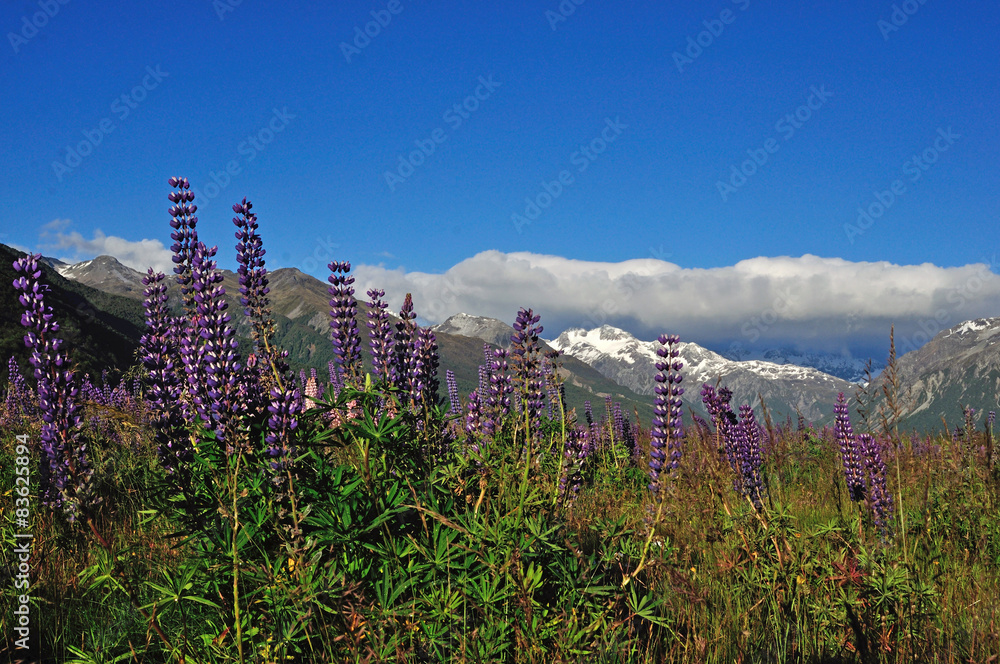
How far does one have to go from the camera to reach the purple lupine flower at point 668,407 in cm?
436

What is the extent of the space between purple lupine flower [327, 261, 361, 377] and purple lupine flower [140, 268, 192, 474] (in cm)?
139

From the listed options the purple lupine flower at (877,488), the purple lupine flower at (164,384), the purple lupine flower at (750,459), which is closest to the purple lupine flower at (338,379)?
the purple lupine flower at (164,384)

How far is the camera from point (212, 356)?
4.03 metres

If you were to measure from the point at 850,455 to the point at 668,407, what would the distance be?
438 cm

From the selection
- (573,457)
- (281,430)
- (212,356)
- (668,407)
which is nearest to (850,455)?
(573,457)

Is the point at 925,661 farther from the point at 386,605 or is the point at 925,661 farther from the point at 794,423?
the point at 794,423

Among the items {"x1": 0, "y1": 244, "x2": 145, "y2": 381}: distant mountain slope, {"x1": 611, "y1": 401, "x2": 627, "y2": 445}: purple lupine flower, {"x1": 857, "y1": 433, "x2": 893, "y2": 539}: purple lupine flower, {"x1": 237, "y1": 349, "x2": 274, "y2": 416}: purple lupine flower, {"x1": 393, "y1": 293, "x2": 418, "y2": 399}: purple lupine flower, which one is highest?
{"x1": 0, "y1": 244, "x2": 145, "y2": 381}: distant mountain slope

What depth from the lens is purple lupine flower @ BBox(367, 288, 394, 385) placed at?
5090mm

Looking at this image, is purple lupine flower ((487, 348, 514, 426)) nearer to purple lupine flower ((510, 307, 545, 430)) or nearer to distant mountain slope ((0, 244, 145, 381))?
purple lupine flower ((510, 307, 545, 430))

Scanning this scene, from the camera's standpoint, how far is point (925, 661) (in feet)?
11.5

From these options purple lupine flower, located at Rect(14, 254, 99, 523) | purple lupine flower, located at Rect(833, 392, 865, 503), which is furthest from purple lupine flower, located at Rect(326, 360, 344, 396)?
purple lupine flower, located at Rect(833, 392, 865, 503)

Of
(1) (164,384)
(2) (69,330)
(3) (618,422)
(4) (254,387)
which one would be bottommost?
(3) (618,422)

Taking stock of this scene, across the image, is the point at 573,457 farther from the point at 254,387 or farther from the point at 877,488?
the point at 877,488

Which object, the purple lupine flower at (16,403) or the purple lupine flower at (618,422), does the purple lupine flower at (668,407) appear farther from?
the purple lupine flower at (16,403)
